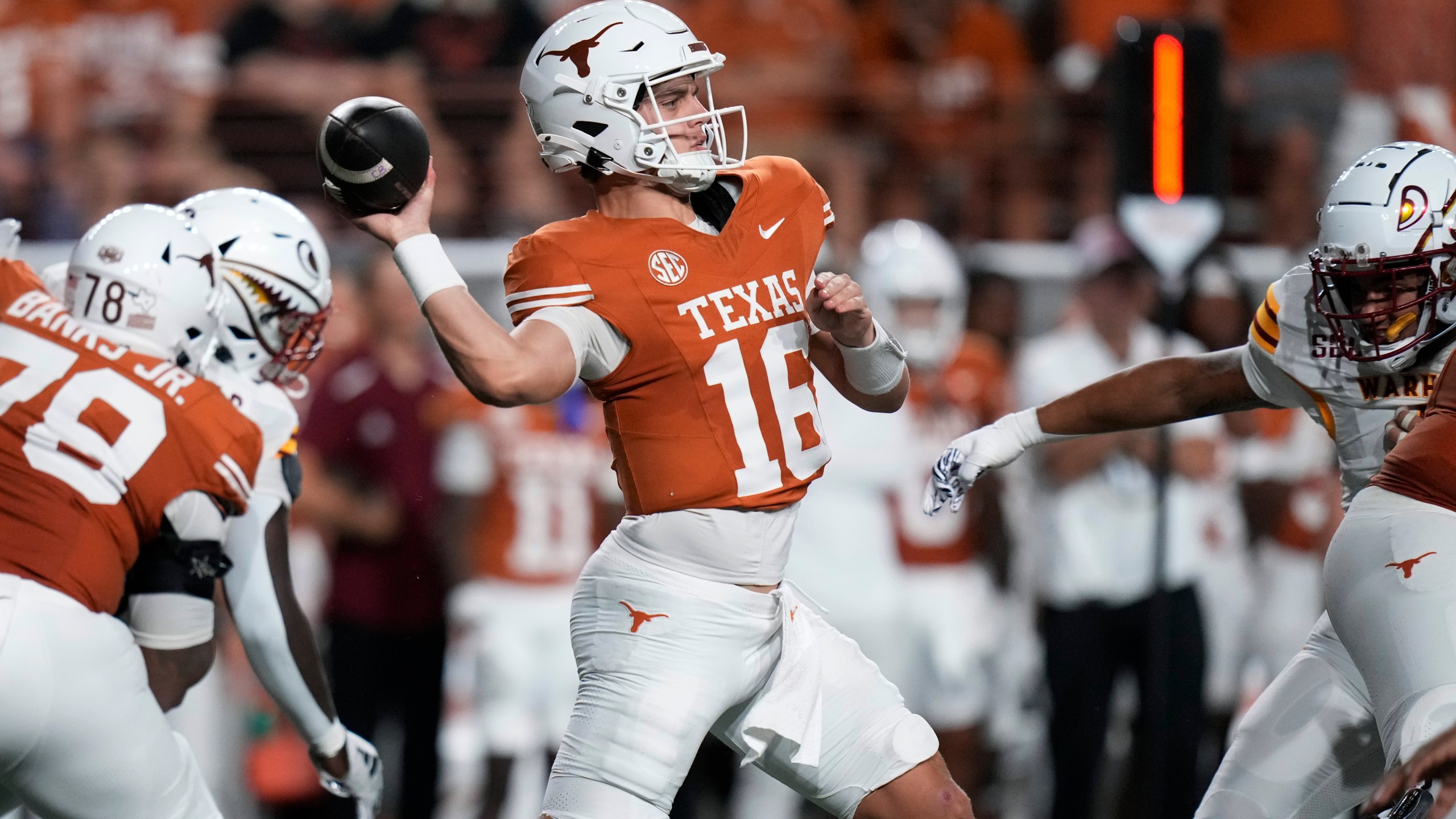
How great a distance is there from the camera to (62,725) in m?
3.34

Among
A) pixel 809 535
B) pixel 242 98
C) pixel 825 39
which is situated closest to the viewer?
pixel 809 535

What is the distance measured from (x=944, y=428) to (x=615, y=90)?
11.3 feet

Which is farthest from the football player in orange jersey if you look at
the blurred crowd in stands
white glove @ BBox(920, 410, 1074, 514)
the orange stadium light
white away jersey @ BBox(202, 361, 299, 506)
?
the blurred crowd in stands

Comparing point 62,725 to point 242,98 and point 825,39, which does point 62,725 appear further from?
point 825,39

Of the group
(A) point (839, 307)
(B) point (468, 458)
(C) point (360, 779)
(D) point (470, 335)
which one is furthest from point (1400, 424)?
(B) point (468, 458)

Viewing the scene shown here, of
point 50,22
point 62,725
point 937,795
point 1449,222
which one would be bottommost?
point 937,795

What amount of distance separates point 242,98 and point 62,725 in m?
4.91

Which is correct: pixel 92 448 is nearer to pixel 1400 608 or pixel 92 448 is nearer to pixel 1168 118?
pixel 1400 608

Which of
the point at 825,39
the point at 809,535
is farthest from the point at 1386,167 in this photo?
the point at 825,39

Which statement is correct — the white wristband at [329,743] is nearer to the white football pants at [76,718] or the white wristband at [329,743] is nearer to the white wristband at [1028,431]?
the white football pants at [76,718]

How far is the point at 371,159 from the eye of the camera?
298cm

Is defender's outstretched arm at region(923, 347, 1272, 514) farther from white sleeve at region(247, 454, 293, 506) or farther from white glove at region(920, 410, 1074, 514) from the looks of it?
white sleeve at region(247, 454, 293, 506)

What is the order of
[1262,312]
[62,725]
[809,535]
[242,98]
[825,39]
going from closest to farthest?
[62,725] < [1262,312] < [809,535] < [242,98] < [825,39]

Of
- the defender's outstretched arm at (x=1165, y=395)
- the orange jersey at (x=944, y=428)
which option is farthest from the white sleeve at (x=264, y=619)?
the orange jersey at (x=944, y=428)
